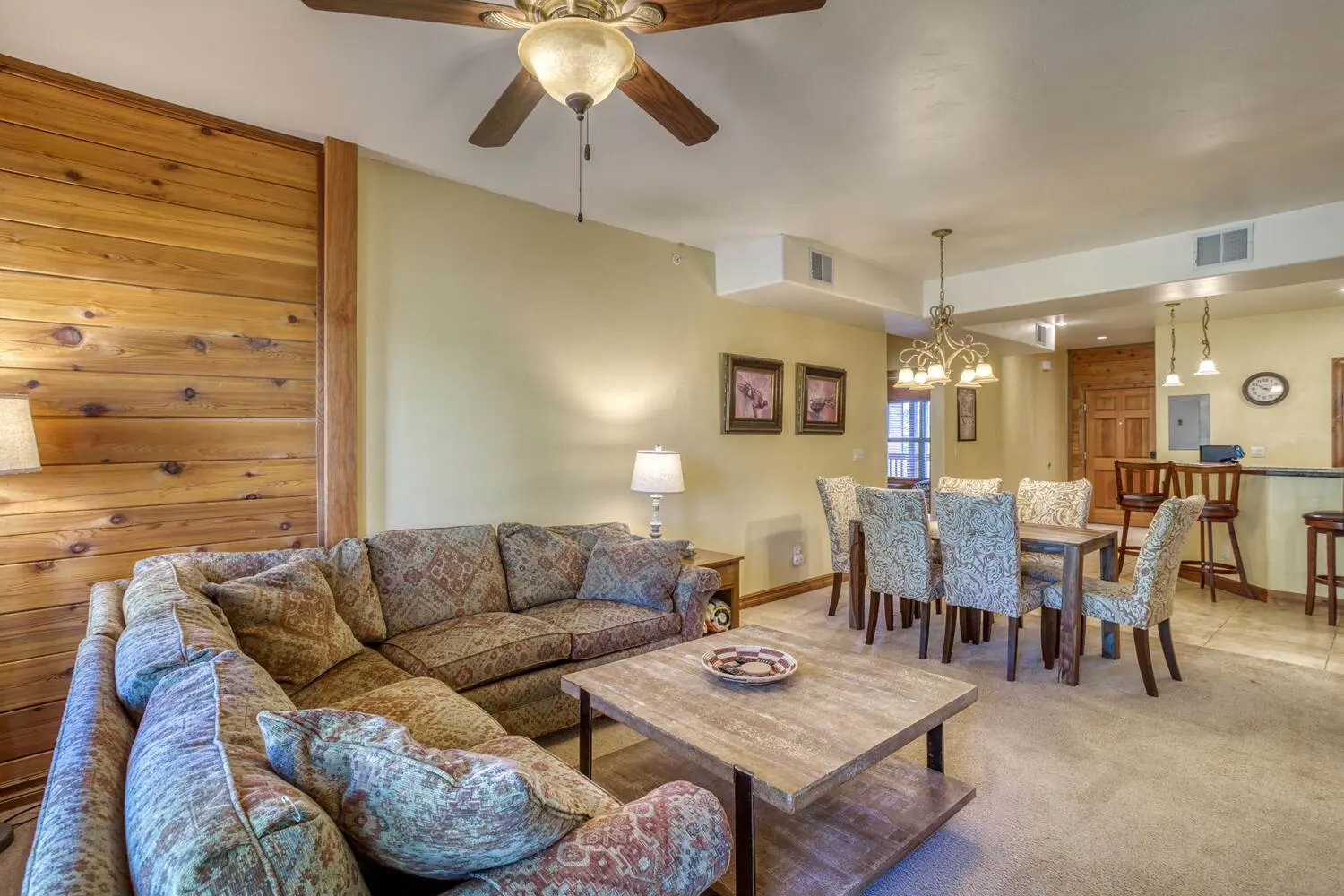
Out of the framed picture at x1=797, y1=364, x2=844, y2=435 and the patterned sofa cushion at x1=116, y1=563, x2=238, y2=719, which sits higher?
the framed picture at x1=797, y1=364, x2=844, y2=435

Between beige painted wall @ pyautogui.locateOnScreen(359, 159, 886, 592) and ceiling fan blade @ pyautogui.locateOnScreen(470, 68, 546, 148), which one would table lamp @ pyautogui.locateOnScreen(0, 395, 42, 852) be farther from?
ceiling fan blade @ pyautogui.locateOnScreen(470, 68, 546, 148)

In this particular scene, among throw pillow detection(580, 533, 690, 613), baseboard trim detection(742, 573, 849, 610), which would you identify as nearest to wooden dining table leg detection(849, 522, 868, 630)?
baseboard trim detection(742, 573, 849, 610)

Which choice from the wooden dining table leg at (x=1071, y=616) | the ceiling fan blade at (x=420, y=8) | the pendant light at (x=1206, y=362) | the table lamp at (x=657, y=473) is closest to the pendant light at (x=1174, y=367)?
the pendant light at (x=1206, y=362)

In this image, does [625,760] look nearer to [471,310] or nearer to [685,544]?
[685,544]

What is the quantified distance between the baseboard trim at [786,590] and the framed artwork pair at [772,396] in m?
1.22

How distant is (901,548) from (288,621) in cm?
304

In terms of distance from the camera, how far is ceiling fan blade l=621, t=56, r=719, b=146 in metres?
1.83

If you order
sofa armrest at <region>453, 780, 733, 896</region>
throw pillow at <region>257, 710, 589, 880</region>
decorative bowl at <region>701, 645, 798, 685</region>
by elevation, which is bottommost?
decorative bowl at <region>701, 645, 798, 685</region>

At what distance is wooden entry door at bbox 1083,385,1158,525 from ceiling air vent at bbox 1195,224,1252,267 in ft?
17.8

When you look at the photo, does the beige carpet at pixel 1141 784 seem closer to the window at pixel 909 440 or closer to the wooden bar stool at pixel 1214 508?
the wooden bar stool at pixel 1214 508

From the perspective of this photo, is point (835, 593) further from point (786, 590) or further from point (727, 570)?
point (727, 570)

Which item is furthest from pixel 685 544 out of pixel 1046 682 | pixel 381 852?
pixel 381 852

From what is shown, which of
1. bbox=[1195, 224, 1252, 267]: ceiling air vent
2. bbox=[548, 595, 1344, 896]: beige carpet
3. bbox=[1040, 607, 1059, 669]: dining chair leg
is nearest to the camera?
bbox=[548, 595, 1344, 896]: beige carpet

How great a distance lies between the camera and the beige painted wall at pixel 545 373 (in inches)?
124
